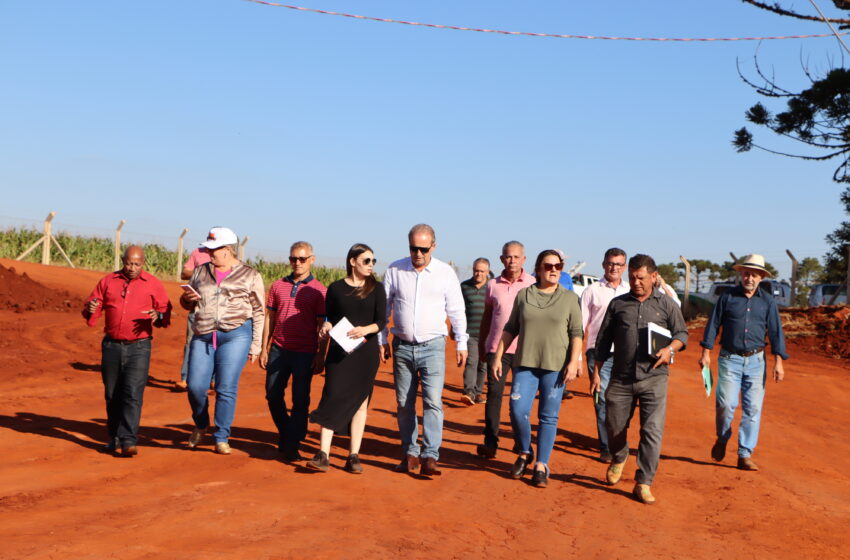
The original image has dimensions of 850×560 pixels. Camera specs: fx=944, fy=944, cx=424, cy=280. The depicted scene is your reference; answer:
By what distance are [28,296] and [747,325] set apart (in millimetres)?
18916

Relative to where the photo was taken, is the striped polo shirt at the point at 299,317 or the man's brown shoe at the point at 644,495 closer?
the man's brown shoe at the point at 644,495

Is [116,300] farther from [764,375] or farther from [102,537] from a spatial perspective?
[764,375]

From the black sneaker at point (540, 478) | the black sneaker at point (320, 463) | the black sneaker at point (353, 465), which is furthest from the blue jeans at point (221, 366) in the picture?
the black sneaker at point (540, 478)

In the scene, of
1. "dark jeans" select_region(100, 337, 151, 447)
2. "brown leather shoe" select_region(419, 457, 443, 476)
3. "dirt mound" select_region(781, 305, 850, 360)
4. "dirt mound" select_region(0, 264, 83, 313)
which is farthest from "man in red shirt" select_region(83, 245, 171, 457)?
"dirt mound" select_region(781, 305, 850, 360)

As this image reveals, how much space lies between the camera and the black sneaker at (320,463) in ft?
25.9

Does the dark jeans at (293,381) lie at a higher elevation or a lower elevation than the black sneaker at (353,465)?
higher

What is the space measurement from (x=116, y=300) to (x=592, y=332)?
15.9 ft

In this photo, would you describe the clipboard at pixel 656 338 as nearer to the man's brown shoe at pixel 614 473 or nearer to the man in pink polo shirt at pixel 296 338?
the man's brown shoe at pixel 614 473

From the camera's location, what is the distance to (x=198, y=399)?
8664 mm

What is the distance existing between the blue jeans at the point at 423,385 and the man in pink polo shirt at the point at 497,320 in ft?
3.02

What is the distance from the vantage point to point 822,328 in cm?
2311

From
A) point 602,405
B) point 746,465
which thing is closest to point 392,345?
point 602,405

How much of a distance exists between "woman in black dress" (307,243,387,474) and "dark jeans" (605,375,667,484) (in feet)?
6.78

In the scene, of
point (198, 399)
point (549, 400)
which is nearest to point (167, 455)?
point (198, 399)
